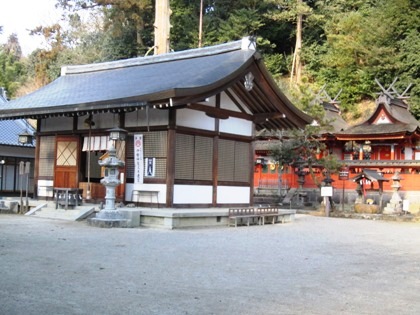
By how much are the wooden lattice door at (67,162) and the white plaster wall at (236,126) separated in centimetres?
477

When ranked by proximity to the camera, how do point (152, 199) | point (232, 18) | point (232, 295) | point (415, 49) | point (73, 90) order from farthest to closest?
1. point (232, 18)
2. point (415, 49)
3. point (73, 90)
4. point (152, 199)
5. point (232, 295)

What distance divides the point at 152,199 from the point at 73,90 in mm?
5992

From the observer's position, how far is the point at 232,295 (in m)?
5.48

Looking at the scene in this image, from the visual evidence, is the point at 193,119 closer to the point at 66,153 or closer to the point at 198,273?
the point at 66,153

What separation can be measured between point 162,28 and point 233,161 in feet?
34.6

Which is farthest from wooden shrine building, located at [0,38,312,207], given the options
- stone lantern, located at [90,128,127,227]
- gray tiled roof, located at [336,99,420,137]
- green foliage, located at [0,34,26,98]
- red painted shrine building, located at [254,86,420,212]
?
green foliage, located at [0,34,26,98]

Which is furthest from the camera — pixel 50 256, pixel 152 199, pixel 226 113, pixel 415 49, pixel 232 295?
pixel 415 49

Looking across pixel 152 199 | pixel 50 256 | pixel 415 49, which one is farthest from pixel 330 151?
pixel 50 256

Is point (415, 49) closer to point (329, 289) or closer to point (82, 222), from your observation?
point (82, 222)

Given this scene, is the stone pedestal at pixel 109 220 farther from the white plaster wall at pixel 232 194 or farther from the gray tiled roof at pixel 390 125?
the gray tiled roof at pixel 390 125

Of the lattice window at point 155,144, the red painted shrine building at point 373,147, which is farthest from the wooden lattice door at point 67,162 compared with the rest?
the red painted shrine building at point 373,147

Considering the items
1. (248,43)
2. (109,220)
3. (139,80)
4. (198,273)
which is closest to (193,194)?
(109,220)

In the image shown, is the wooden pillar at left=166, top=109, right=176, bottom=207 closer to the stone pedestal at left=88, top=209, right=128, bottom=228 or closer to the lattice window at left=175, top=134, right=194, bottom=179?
the lattice window at left=175, top=134, right=194, bottom=179

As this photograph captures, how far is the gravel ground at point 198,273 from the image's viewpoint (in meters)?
5.00
